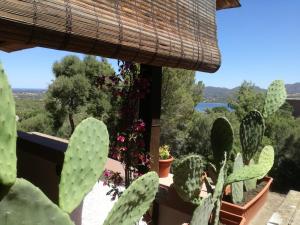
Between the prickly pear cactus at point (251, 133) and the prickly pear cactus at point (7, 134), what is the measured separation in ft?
7.90

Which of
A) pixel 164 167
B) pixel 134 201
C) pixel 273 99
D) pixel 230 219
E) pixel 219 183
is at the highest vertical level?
pixel 273 99

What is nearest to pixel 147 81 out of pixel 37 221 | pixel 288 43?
pixel 37 221

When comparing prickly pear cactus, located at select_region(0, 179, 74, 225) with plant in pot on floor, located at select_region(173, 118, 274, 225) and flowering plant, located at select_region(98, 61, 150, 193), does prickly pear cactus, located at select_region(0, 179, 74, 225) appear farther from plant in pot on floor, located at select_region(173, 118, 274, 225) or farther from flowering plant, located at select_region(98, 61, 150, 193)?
flowering plant, located at select_region(98, 61, 150, 193)

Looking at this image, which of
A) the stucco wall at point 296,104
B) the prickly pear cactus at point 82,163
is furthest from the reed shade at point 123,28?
the stucco wall at point 296,104

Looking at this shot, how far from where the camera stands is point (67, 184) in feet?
3.97

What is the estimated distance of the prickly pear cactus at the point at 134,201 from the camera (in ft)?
4.45

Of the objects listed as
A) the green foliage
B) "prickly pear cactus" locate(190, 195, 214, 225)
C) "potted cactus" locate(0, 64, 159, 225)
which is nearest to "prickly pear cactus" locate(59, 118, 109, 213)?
"potted cactus" locate(0, 64, 159, 225)

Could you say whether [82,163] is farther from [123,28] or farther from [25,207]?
[123,28]

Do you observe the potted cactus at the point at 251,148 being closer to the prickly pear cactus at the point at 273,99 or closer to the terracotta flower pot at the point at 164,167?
the prickly pear cactus at the point at 273,99

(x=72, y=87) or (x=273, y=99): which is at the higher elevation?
(x=273, y=99)

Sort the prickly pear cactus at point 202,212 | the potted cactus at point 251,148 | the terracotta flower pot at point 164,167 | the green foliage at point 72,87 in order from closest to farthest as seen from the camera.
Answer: the prickly pear cactus at point 202,212
the potted cactus at point 251,148
the terracotta flower pot at point 164,167
the green foliage at point 72,87

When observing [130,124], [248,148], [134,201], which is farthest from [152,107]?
[134,201]

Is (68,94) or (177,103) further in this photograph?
(68,94)

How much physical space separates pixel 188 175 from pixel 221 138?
40cm
